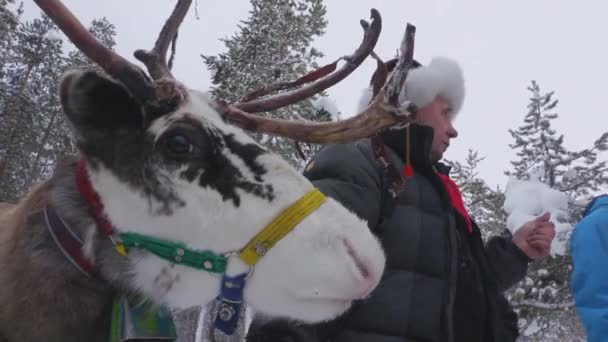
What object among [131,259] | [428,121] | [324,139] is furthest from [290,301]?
[428,121]

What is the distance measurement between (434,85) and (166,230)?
7.86ft

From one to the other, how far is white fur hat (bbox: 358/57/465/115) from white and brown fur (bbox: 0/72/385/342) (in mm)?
1658

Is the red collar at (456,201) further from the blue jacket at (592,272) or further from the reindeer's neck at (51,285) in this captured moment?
the reindeer's neck at (51,285)

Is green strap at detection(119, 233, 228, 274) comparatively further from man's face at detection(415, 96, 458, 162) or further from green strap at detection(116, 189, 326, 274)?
man's face at detection(415, 96, 458, 162)

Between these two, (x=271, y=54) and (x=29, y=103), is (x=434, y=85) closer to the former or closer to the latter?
(x=271, y=54)

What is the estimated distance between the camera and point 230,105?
281cm

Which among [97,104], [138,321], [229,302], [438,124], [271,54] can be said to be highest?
[271,54]

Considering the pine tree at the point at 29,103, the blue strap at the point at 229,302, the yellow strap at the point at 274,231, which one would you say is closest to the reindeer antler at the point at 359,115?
the yellow strap at the point at 274,231

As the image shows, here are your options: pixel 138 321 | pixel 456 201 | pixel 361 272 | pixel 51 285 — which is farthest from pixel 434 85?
pixel 51 285

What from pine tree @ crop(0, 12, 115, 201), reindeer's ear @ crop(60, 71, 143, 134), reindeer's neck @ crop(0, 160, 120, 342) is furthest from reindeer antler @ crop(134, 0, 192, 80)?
pine tree @ crop(0, 12, 115, 201)

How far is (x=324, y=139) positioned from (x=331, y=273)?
0.89 meters

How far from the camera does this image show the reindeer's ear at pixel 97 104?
7.29 feet

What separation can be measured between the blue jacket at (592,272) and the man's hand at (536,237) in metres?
0.39

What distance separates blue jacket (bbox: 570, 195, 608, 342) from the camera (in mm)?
2951
